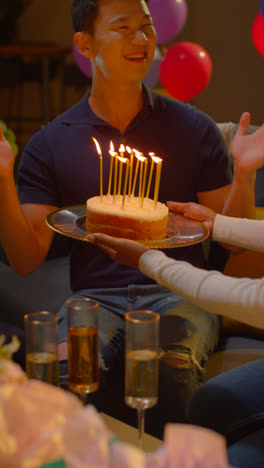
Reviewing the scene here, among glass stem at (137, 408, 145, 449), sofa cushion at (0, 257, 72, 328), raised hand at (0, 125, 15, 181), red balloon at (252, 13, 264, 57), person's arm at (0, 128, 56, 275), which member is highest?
red balloon at (252, 13, 264, 57)

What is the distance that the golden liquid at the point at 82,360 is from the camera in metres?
1.01

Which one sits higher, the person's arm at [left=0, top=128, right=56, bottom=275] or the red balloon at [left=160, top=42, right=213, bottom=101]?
the red balloon at [left=160, top=42, right=213, bottom=101]

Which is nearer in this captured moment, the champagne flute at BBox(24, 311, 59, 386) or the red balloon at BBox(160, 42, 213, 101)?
the champagne flute at BBox(24, 311, 59, 386)

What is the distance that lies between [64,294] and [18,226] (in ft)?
2.59

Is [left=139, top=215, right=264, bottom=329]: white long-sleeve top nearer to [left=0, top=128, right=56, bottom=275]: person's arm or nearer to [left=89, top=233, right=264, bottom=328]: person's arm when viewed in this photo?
[left=89, top=233, right=264, bottom=328]: person's arm

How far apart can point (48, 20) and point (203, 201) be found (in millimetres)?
5972

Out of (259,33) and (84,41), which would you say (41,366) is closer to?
(84,41)

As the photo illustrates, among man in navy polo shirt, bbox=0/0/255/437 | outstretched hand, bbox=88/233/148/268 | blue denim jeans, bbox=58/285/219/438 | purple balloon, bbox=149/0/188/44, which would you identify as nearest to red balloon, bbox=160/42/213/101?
purple balloon, bbox=149/0/188/44

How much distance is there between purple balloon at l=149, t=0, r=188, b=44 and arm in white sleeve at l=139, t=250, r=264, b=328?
2546 millimetres

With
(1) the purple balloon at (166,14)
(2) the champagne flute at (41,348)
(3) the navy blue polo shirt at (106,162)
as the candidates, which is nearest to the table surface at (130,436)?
(2) the champagne flute at (41,348)

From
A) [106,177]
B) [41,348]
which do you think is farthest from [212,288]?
[106,177]

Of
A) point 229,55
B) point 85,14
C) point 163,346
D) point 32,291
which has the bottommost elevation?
point 32,291

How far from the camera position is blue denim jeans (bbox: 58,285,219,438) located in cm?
158

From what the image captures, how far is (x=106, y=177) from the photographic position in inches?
74.7
